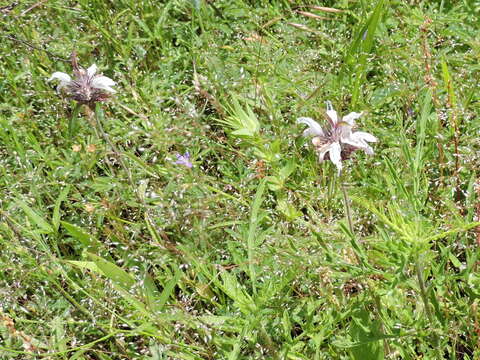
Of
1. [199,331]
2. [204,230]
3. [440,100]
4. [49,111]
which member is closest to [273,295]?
[199,331]

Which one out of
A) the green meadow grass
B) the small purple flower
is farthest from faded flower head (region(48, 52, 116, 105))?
the small purple flower

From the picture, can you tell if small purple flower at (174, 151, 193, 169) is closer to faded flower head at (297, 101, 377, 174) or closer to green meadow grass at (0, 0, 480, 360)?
green meadow grass at (0, 0, 480, 360)

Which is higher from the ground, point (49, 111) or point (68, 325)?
point (49, 111)

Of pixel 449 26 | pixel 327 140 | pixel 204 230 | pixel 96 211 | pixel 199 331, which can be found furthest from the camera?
pixel 449 26

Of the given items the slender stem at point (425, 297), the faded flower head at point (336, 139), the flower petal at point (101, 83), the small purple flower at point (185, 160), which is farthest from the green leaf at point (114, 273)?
the slender stem at point (425, 297)

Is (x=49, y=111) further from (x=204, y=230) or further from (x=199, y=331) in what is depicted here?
(x=199, y=331)

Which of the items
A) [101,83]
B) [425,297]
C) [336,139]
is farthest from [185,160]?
[425,297]

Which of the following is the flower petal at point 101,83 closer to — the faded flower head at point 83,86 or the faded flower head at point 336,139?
the faded flower head at point 83,86

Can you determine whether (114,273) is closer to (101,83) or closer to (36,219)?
(36,219)

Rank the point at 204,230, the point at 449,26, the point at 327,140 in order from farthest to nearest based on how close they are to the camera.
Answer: the point at 449,26, the point at 204,230, the point at 327,140
